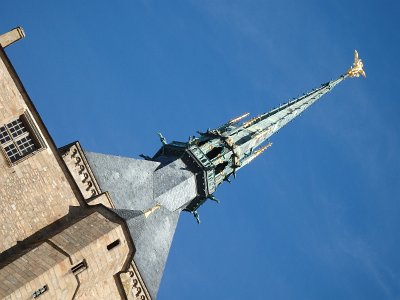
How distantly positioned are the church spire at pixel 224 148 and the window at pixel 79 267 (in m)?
12.9

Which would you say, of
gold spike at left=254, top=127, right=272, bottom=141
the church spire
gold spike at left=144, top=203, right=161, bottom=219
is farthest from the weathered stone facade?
gold spike at left=254, top=127, right=272, bottom=141

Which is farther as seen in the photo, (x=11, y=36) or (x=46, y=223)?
(x=11, y=36)

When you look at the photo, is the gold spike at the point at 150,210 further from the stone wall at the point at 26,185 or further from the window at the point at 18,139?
the window at the point at 18,139

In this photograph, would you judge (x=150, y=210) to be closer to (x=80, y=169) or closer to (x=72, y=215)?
(x=80, y=169)

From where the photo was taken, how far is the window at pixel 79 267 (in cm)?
2166

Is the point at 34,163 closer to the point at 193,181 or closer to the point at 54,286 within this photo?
the point at 54,286

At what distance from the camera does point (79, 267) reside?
2195 centimetres

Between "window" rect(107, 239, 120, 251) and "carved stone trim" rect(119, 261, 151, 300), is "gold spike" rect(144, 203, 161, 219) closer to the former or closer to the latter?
"carved stone trim" rect(119, 261, 151, 300)

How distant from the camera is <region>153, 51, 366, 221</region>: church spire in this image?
113ft

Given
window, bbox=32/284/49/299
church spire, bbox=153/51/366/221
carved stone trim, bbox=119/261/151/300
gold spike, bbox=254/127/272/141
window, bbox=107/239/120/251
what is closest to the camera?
window, bbox=32/284/49/299

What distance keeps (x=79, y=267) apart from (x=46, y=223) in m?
2.32

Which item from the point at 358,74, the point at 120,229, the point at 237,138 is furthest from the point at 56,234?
the point at 358,74

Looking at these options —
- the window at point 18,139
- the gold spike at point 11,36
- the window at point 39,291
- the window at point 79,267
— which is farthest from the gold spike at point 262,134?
the window at point 39,291

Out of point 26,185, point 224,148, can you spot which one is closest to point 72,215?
point 26,185
